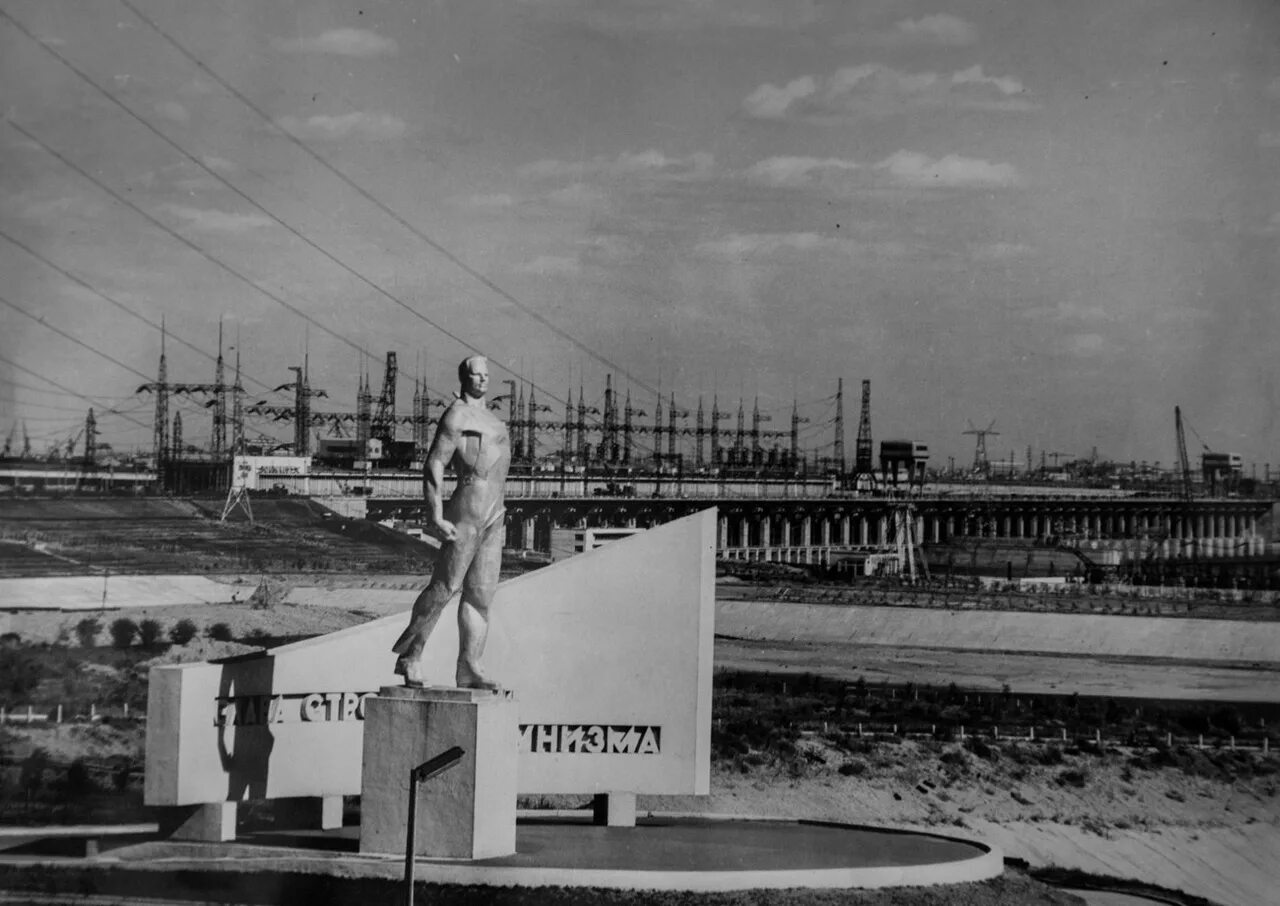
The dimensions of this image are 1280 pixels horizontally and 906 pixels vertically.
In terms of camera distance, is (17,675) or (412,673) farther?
(17,675)

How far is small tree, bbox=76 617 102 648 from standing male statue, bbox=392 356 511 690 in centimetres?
2489

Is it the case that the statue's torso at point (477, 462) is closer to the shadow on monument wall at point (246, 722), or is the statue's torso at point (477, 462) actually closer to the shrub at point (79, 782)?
the shadow on monument wall at point (246, 722)

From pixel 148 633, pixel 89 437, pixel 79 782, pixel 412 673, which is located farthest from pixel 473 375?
pixel 89 437

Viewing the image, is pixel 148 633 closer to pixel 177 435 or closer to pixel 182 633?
pixel 182 633

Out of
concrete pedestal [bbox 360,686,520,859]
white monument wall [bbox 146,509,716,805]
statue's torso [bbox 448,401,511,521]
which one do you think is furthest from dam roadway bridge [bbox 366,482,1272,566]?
concrete pedestal [bbox 360,686,520,859]

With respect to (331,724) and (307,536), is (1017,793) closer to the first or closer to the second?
(331,724)

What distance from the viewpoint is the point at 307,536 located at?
5466 centimetres

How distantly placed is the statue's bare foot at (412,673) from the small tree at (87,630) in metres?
24.9

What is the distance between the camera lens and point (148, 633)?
39.2 m

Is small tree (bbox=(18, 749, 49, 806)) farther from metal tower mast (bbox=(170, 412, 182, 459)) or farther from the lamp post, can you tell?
metal tower mast (bbox=(170, 412, 182, 459))

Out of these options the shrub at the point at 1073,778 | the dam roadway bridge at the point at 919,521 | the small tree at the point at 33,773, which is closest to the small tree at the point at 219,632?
the small tree at the point at 33,773

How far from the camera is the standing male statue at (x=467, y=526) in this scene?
15500 millimetres

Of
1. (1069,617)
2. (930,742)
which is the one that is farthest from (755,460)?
(930,742)

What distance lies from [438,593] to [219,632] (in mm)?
26528
